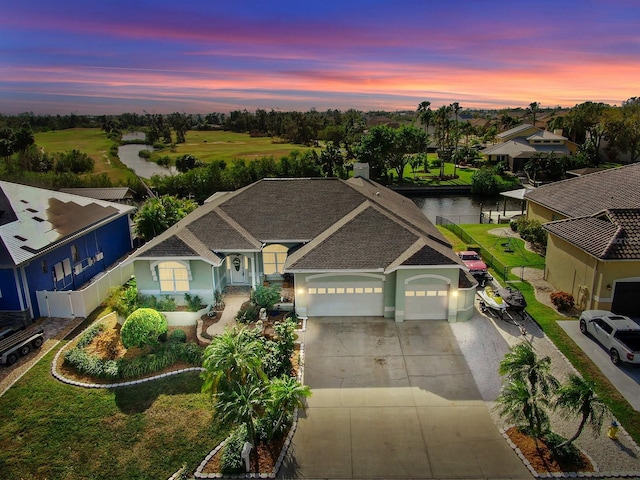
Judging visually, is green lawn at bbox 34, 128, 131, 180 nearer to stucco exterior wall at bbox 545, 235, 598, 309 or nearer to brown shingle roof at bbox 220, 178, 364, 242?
brown shingle roof at bbox 220, 178, 364, 242

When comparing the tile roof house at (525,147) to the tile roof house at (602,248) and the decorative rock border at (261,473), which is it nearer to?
the tile roof house at (602,248)

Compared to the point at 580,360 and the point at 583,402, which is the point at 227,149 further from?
the point at 583,402

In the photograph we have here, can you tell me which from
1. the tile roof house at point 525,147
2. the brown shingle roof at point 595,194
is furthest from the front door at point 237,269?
the tile roof house at point 525,147

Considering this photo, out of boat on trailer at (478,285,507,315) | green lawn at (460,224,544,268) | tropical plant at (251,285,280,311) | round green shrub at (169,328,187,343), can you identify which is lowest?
green lawn at (460,224,544,268)

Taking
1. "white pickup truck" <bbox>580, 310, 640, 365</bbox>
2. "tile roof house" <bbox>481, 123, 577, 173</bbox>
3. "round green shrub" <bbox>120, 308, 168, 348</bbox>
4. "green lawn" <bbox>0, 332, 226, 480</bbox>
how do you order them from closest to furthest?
"green lawn" <bbox>0, 332, 226, 480</bbox> < "white pickup truck" <bbox>580, 310, 640, 365</bbox> < "round green shrub" <bbox>120, 308, 168, 348</bbox> < "tile roof house" <bbox>481, 123, 577, 173</bbox>

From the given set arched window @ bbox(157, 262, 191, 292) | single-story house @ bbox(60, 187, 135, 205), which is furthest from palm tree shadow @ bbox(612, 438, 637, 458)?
single-story house @ bbox(60, 187, 135, 205)

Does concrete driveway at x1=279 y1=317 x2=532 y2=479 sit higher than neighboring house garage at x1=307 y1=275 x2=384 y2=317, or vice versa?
neighboring house garage at x1=307 y1=275 x2=384 y2=317

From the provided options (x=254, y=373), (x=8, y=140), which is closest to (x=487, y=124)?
(x=8, y=140)

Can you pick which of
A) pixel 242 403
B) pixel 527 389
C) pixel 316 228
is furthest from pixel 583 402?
pixel 316 228
